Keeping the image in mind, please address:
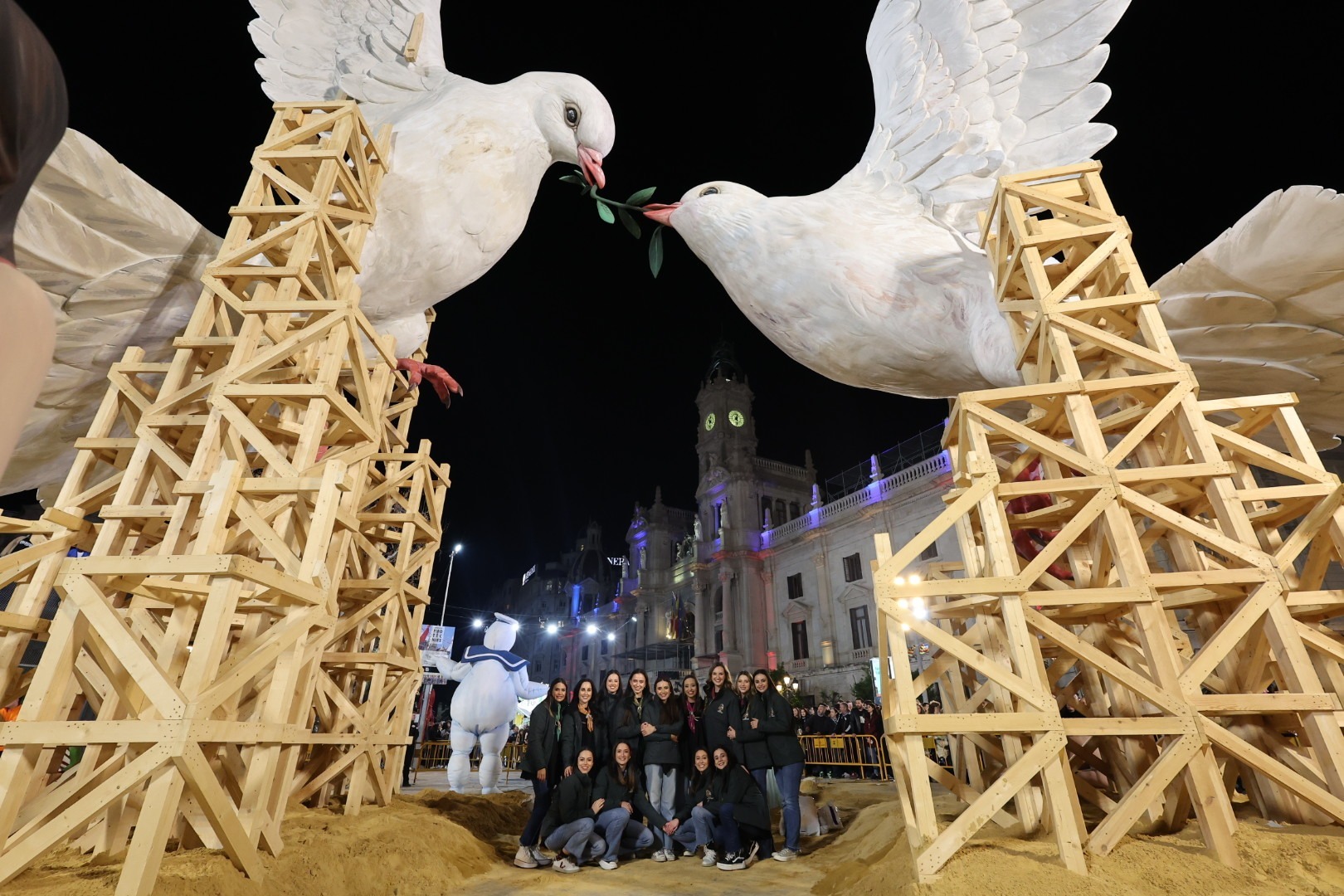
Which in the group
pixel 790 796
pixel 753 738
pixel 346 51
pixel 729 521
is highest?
pixel 729 521

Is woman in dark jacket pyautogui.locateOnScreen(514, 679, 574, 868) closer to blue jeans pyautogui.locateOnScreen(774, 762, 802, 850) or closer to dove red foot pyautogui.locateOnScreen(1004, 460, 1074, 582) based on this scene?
blue jeans pyautogui.locateOnScreen(774, 762, 802, 850)

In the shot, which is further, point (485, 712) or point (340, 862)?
point (485, 712)

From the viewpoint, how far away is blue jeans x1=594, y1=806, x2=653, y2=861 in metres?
5.09

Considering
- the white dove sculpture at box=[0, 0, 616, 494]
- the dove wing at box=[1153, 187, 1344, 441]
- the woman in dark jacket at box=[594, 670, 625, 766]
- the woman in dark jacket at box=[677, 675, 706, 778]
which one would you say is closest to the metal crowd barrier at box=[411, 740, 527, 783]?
the woman in dark jacket at box=[594, 670, 625, 766]

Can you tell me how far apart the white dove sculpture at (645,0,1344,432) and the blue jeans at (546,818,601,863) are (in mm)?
4206

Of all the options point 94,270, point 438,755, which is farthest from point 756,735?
point 438,755

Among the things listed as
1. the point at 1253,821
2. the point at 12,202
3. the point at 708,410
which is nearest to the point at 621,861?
the point at 1253,821

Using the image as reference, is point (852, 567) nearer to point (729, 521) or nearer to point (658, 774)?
point (729, 521)

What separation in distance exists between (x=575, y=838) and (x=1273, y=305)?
601 cm

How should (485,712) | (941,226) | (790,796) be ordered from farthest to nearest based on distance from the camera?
(485,712)
(790,796)
(941,226)

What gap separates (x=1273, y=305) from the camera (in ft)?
13.1

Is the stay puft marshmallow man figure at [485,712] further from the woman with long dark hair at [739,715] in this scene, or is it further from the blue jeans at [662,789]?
the woman with long dark hair at [739,715]

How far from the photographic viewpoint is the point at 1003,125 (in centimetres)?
524

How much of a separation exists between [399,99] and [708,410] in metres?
31.7
